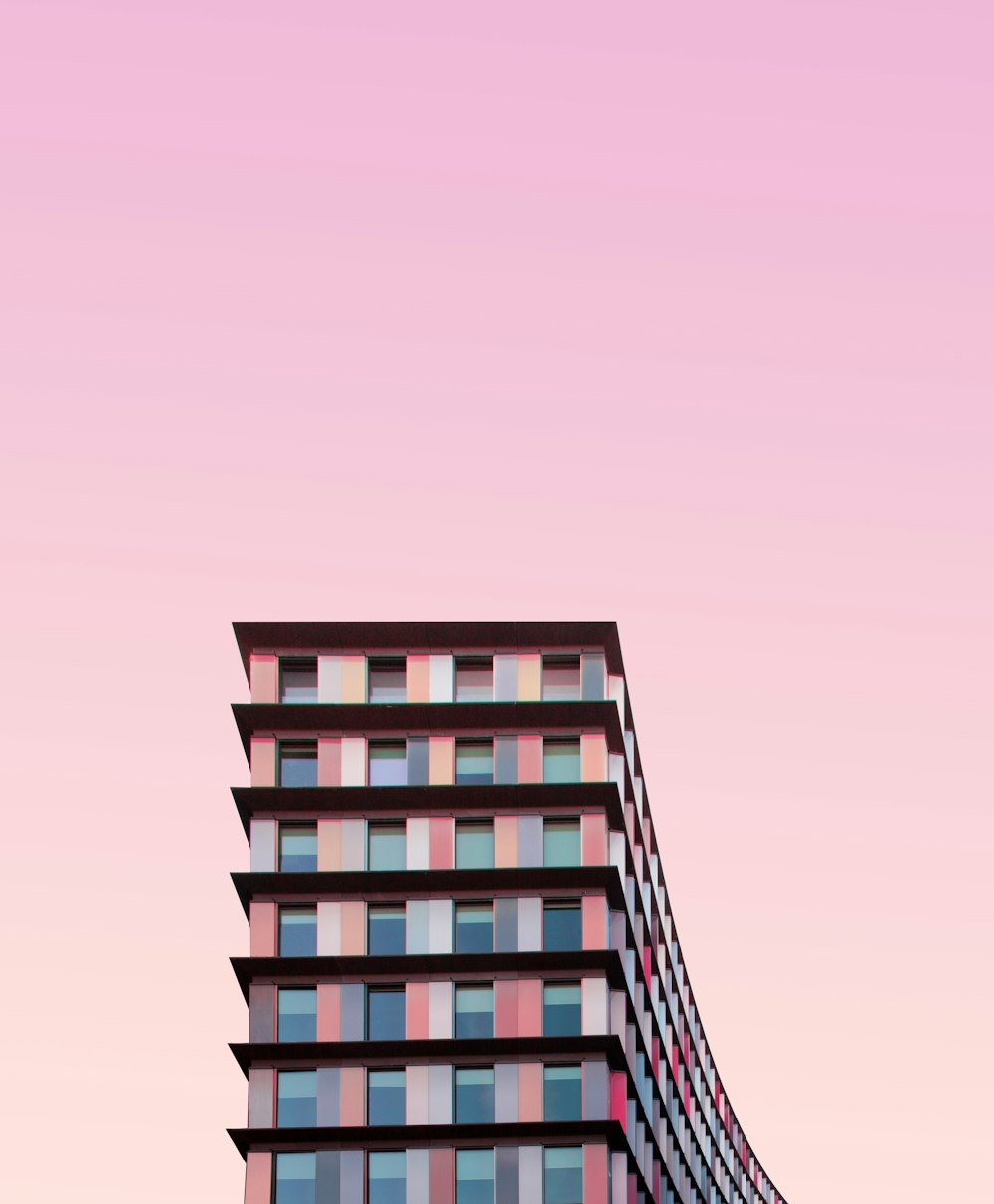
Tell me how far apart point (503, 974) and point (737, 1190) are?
7754 centimetres

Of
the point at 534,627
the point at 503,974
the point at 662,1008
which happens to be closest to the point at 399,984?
the point at 503,974

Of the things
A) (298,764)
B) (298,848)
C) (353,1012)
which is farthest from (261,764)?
(353,1012)

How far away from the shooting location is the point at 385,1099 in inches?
2965

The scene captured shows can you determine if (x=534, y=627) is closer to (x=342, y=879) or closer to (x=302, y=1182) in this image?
(x=342, y=879)

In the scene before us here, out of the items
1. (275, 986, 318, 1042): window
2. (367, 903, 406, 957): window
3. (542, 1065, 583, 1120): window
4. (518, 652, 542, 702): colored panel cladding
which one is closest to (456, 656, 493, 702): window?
(518, 652, 542, 702): colored panel cladding

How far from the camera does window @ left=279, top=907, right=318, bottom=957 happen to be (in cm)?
7731

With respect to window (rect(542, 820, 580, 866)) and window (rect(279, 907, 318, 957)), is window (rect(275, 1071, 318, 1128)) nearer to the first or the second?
window (rect(279, 907, 318, 957))

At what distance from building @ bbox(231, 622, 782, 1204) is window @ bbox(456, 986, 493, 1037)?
2.9 inches

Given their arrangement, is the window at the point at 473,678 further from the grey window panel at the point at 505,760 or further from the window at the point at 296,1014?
the window at the point at 296,1014

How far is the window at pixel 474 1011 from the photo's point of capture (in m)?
76.4

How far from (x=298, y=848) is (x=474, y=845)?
6.03m

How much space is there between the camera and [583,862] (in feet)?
257

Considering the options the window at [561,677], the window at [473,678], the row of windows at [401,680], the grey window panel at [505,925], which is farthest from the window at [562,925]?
the window at [473,678]

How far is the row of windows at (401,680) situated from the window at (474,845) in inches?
175
